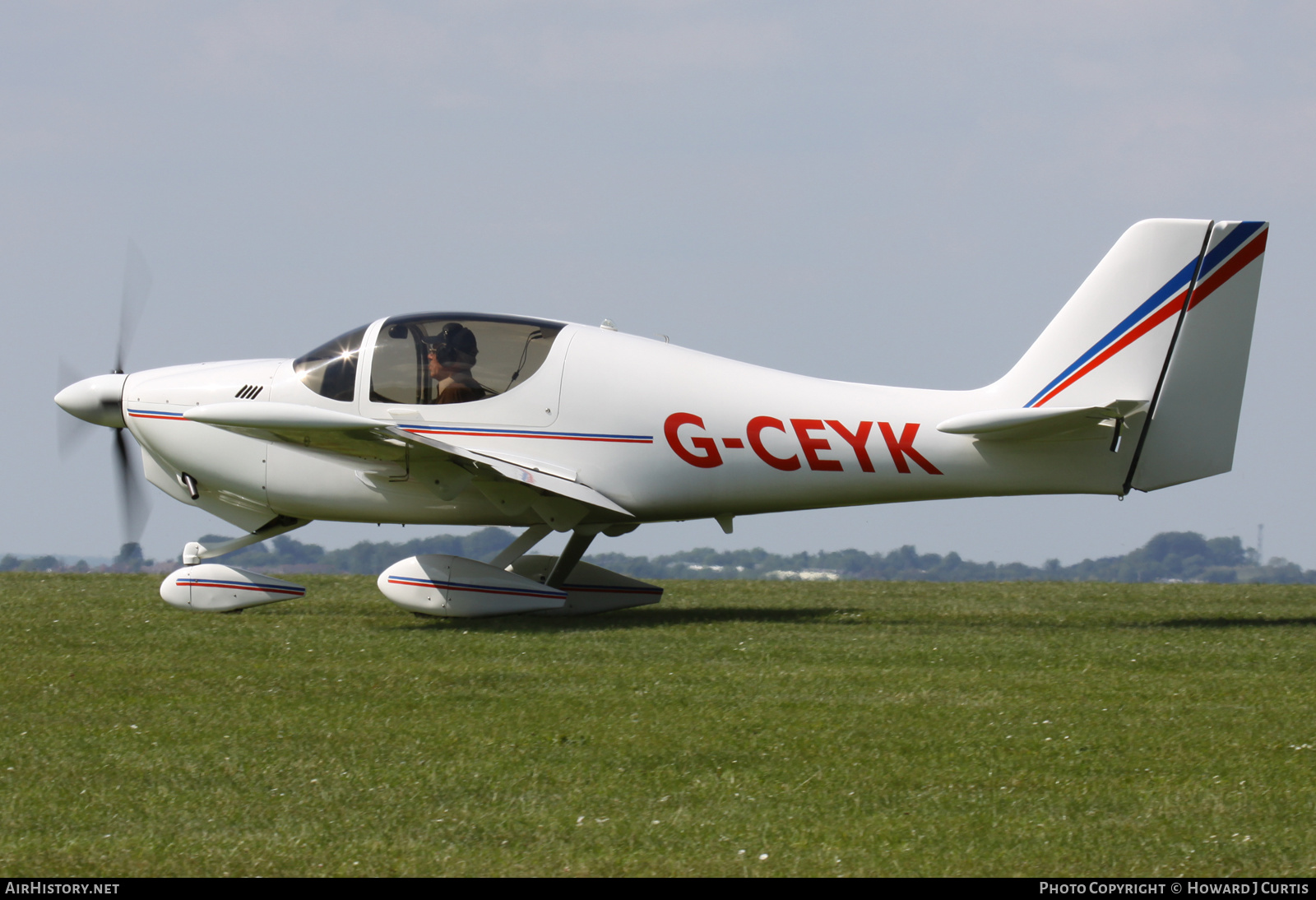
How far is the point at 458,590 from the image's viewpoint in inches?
434

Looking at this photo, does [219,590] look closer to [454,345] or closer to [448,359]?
[448,359]

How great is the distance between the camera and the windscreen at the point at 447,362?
11469mm

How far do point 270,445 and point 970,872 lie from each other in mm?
8905

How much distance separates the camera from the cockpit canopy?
11477 mm

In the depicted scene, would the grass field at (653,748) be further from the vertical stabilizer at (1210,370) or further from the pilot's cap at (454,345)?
the pilot's cap at (454,345)

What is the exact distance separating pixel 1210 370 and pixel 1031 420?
160cm

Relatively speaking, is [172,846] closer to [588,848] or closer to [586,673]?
[588,848]

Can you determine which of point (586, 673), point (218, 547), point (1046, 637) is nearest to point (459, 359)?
point (218, 547)

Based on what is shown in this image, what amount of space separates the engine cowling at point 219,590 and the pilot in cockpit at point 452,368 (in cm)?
220

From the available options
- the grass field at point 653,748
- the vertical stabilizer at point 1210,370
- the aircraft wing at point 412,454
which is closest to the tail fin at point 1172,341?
the vertical stabilizer at point 1210,370

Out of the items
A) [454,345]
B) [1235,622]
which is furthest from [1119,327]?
[454,345]

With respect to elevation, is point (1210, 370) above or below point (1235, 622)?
above

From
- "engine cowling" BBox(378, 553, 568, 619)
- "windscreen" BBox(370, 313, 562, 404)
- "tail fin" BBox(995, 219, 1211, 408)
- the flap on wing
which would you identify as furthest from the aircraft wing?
"tail fin" BBox(995, 219, 1211, 408)
